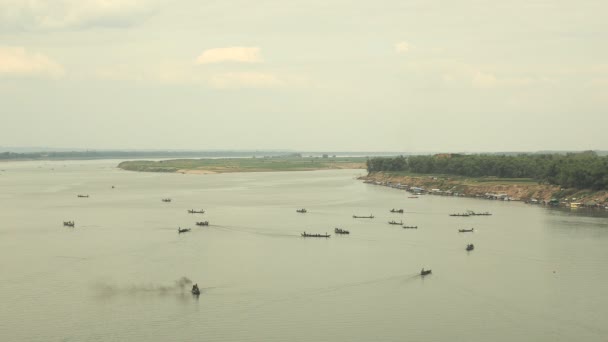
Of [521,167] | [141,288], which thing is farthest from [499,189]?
[141,288]

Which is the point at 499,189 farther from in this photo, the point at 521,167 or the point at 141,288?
the point at 141,288

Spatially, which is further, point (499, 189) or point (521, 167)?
point (521, 167)

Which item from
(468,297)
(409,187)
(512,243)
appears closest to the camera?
(468,297)

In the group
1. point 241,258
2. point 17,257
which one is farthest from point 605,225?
point 17,257

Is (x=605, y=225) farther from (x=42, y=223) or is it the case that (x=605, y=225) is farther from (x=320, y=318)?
(x=42, y=223)

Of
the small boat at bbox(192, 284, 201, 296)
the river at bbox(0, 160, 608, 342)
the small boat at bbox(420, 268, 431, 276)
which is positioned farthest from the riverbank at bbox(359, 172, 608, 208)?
the small boat at bbox(192, 284, 201, 296)

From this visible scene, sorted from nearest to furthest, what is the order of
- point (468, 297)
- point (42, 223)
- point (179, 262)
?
point (468, 297), point (179, 262), point (42, 223)
